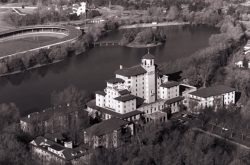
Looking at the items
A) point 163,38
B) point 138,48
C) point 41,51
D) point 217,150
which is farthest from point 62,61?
point 217,150

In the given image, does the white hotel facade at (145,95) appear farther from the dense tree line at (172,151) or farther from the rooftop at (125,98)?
the dense tree line at (172,151)

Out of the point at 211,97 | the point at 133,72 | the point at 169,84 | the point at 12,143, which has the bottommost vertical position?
the point at 12,143

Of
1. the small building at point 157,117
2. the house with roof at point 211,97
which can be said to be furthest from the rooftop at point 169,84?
the small building at point 157,117

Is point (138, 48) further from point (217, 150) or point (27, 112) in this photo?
point (217, 150)

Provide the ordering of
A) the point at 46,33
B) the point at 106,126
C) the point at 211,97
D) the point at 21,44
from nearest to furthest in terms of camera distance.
Result: 1. the point at 106,126
2. the point at 211,97
3. the point at 21,44
4. the point at 46,33

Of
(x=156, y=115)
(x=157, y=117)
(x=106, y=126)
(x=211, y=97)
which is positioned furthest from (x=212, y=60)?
(x=106, y=126)

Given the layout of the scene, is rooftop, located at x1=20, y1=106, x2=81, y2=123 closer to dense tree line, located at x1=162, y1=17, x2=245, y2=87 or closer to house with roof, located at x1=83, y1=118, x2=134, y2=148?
house with roof, located at x1=83, y1=118, x2=134, y2=148

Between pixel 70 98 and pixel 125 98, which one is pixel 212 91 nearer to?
pixel 125 98
